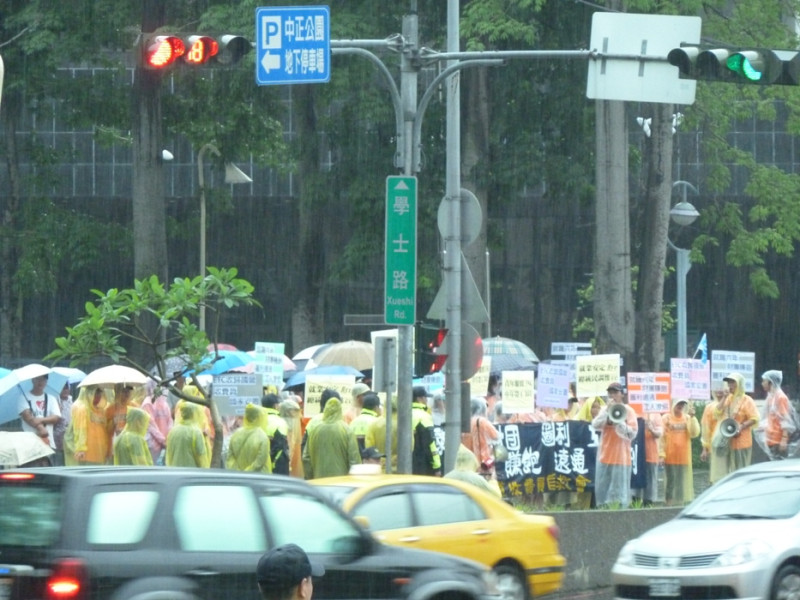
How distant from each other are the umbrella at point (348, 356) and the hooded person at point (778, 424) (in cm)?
919

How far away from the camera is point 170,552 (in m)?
8.79

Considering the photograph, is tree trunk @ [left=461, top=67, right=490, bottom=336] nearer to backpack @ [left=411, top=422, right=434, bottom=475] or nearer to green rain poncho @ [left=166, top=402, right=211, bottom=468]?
backpack @ [left=411, top=422, right=434, bottom=475]

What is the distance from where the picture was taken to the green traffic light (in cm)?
1401

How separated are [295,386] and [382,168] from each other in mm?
10096

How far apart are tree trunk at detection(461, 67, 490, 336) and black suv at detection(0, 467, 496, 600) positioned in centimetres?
2249

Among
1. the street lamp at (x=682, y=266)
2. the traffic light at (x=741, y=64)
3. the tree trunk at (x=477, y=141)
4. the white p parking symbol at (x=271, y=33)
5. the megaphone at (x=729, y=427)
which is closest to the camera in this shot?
the traffic light at (x=741, y=64)

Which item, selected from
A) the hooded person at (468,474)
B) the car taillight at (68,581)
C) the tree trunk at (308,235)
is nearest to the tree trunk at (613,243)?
the tree trunk at (308,235)

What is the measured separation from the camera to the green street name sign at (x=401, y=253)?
16.9m

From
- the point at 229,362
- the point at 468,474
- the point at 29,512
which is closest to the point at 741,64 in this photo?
the point at 468,474

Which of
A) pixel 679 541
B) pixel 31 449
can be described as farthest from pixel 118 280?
pixel 679 541

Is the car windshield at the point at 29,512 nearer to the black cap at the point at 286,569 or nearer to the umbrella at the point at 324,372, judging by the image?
the black cap at the point at 286,569

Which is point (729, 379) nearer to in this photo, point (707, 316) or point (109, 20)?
point (109, 20)

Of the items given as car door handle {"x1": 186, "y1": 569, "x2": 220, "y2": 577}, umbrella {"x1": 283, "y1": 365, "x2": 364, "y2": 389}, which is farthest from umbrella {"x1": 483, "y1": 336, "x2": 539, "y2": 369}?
car door handle {"x1": 186, "y1": 569, "x2": 220, "y2": 577}

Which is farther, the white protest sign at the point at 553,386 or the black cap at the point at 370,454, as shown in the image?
the white protest sign at the point at 553,386
